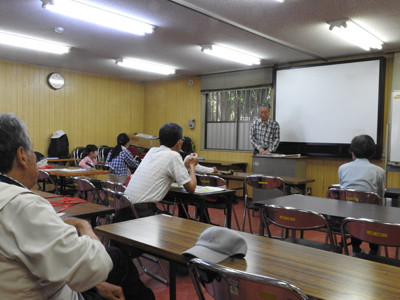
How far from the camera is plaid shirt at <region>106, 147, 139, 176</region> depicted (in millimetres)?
5406

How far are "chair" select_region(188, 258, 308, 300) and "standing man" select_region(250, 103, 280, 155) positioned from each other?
5402 millimetres

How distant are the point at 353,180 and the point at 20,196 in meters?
2.88

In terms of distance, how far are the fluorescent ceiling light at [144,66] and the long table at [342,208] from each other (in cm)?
498

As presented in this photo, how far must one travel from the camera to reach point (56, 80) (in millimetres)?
7844

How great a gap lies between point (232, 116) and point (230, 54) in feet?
6.49

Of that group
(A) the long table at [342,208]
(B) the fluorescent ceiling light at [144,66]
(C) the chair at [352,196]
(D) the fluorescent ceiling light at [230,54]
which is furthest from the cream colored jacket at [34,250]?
(B) the fluorescent ceiling light at [144,66]

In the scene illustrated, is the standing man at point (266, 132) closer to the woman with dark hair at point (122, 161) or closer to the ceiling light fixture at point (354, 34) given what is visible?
the ceiling light fixture at point (354, 34)

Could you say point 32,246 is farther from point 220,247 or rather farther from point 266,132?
point 266,132

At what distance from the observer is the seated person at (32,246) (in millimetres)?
1021

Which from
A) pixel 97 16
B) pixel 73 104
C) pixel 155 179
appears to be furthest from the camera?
pixel 73 104

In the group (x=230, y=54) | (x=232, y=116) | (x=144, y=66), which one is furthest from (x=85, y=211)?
(x=232, y=116)

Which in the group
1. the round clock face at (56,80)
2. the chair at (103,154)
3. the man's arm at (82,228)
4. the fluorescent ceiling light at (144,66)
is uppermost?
the fluorescent ceiling light at (144,66)

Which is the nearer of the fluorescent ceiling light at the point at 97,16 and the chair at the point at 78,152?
the fluorescent ceiling light at the point at 97,16

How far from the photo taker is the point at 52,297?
1.16 meters
